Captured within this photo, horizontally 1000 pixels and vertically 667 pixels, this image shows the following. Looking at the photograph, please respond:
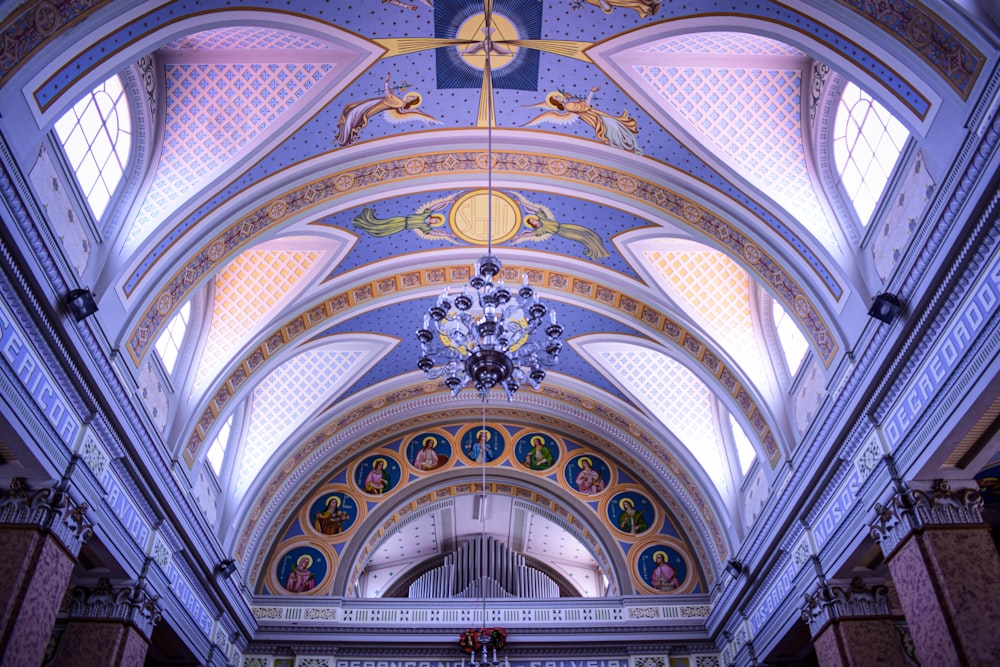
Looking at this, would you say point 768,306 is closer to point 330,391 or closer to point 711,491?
point 711,491

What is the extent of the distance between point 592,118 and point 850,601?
6806mm

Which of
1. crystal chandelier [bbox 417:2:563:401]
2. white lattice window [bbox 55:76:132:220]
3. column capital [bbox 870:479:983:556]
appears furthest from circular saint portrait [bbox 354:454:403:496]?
column capital [bbox 870:479:983:556]

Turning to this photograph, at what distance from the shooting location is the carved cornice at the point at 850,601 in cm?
1002

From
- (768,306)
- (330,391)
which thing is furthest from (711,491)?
(330,391)

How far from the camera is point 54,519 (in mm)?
8141

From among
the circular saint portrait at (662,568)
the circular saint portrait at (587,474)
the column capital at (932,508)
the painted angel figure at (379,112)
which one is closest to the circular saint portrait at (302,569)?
the circular saint portrait at (587,474)

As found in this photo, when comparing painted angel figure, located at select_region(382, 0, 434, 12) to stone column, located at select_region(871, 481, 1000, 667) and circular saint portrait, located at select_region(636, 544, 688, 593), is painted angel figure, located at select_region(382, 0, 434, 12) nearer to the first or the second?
stone column, located at select_region(871, 481, 1000, 667)

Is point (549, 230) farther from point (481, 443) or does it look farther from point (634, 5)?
point (481, 443)

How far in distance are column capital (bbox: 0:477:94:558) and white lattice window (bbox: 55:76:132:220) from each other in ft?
9.97

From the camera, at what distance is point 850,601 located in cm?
1012

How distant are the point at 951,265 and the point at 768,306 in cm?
486

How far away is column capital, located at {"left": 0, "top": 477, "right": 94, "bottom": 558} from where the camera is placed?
314 inches

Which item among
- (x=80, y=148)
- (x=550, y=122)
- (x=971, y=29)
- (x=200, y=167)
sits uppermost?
(x=550, y=122)

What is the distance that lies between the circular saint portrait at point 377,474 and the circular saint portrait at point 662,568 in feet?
17.1
